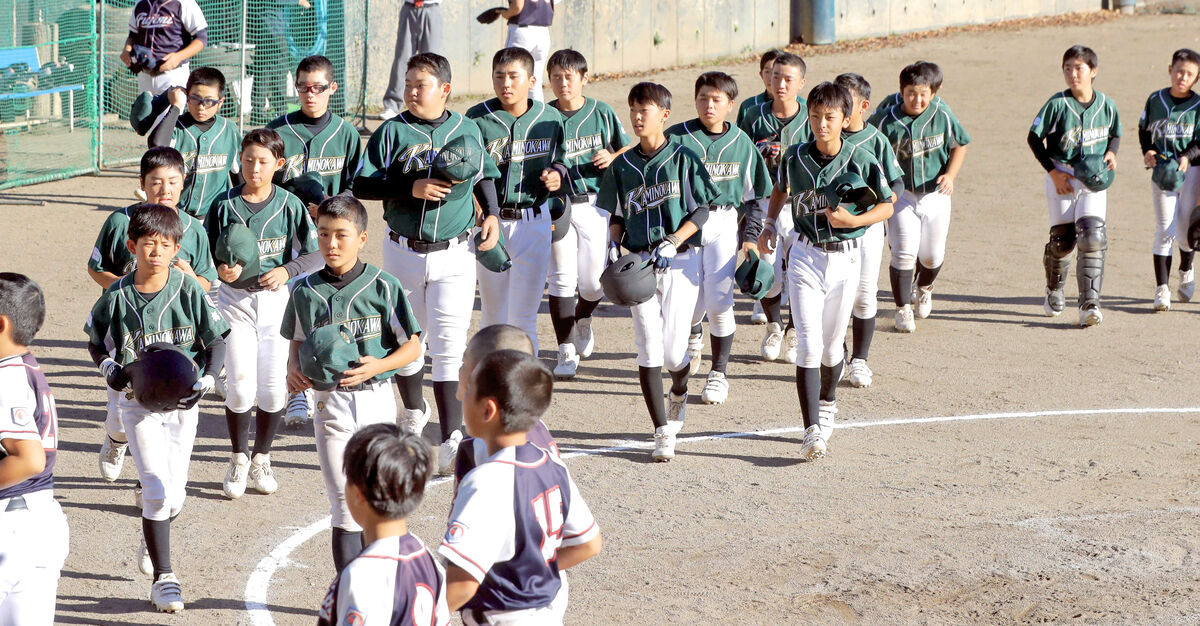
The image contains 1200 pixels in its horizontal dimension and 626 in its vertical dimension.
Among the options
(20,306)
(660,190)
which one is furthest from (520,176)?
(20,306)

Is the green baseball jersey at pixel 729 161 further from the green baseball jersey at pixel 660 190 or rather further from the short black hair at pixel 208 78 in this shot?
the short black hair at pixel 208 78

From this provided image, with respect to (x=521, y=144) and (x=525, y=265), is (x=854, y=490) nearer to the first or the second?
(x=525, y=265)

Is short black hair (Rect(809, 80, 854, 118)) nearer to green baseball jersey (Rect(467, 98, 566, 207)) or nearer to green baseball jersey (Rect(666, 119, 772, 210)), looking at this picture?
green baseball jersey (Rect(666, 119, 772, 210))

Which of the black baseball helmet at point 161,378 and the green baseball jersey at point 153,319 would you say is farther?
the green baseball jersey at point 153,319

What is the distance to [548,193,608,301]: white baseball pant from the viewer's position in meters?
10.1

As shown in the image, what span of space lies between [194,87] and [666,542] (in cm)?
442

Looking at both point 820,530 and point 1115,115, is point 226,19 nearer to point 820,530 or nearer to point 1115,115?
point 1115,115

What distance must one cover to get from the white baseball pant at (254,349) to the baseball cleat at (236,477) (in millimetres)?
271

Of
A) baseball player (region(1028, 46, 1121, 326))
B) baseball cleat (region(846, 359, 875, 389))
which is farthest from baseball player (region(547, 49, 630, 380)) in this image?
baseball player (region(1028, 46, 1121, 326))

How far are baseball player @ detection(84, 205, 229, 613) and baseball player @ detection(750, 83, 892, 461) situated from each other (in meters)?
3.59

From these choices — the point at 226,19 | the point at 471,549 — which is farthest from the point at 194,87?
the point at 226,19

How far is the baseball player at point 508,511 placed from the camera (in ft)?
12.5

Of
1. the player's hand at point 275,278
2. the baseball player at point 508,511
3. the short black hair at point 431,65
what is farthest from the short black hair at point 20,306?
the short black hair at point 431,65

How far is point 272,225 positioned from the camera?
7.57m
